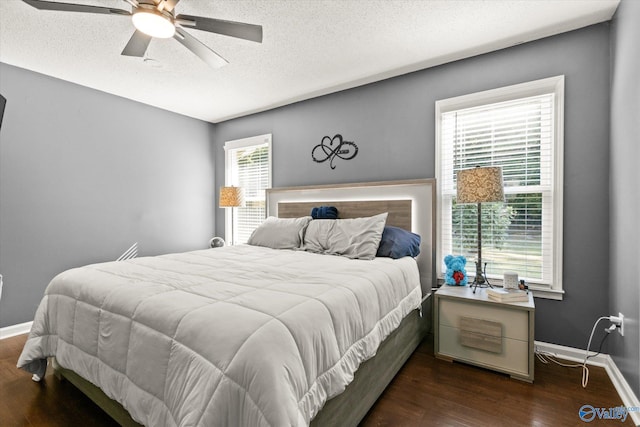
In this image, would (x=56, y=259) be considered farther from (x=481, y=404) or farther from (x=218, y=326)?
(x=481, y=404)

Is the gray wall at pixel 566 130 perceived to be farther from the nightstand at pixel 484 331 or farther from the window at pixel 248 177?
the window at pixel 248 177

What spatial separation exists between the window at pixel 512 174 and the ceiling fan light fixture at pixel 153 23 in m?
2.35

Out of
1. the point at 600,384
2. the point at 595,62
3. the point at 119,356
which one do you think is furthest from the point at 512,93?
the point at 119,356

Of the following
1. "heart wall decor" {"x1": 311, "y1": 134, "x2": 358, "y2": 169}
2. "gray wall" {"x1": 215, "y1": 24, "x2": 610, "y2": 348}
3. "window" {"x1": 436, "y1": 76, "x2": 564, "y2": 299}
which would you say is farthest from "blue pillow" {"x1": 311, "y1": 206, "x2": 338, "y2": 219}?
"window" {"x1": 436, "y1": 76, "x2": 564, "y2": 299}

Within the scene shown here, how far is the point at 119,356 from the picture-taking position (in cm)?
→ 142

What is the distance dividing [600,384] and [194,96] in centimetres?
468

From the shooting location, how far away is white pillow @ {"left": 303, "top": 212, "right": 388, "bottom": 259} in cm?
260

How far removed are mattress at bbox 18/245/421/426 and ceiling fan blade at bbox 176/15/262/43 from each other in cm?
155

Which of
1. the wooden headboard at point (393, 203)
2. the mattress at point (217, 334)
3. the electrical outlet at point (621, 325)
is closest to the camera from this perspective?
the mattress at point (217, 334)

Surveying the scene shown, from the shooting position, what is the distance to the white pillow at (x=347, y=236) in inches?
102

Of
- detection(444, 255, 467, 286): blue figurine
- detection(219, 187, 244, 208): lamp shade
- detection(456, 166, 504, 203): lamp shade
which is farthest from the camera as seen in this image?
detection(219, 187, 244, 208): lamp shade

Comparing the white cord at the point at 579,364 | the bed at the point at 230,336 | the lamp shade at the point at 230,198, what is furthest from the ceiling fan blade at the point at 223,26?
the white cord at the point at 579,364

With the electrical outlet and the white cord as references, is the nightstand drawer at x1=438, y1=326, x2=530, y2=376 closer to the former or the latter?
the white cord

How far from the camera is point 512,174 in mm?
2617
